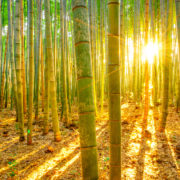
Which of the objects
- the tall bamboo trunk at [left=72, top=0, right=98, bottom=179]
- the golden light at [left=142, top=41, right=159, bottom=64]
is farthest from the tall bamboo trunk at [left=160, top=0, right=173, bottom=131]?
the tall bamboo trunk at [left=72, top=0, right=98, bottom=179]

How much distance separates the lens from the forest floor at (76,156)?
224 centimetres

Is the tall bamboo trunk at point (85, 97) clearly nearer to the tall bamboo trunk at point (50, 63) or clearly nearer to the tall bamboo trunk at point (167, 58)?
the tall bamboo trunk at point (50, 63)

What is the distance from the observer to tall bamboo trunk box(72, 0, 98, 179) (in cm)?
103

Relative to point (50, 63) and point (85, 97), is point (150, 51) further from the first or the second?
point (85, 97)

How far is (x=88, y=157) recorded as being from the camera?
3.48ft

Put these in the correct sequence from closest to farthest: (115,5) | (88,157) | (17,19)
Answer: (88,157) < (115,5) < (17,19)

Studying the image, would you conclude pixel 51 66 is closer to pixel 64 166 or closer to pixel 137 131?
pixel 64 166

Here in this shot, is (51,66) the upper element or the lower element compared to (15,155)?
upper

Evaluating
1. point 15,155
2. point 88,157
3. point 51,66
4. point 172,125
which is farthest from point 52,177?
point 172,125

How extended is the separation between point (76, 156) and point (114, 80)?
1995 mm

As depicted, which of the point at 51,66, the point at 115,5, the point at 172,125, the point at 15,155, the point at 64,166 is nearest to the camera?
the point at 115,5

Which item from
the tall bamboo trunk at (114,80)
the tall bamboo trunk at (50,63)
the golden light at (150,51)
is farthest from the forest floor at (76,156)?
the golden light at (150,51)

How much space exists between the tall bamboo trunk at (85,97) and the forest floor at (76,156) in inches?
50.8

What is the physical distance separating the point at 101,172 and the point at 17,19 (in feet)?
9.89
